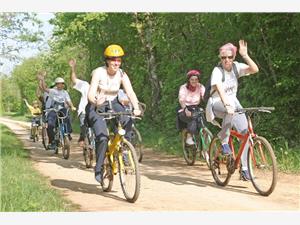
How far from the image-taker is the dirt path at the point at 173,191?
6.00 meters

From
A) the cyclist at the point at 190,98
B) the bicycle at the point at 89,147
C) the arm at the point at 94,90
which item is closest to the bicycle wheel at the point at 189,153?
the cyclist at the point at 190,98

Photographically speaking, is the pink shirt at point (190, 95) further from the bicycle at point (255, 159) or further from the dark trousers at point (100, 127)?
the dark trousers at point (100, 127)

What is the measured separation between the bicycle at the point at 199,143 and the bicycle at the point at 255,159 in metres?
1.78

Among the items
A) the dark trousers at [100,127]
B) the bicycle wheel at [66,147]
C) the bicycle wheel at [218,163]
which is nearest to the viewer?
the dark trousers at [100,127]

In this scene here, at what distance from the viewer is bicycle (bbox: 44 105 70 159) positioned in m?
11.0

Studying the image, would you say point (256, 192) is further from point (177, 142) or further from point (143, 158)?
point (177, 142)

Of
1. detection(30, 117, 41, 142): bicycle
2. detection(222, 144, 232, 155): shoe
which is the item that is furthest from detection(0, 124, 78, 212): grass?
detection(30, 117, 41, 142): bicycle

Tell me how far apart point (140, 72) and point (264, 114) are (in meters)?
5.74

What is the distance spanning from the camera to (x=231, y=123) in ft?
22.9

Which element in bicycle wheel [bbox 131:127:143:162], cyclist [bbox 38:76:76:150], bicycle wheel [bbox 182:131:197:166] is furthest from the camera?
cyclist [bbox 38:76:76:150]

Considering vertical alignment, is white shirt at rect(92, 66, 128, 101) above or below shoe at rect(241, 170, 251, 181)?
above

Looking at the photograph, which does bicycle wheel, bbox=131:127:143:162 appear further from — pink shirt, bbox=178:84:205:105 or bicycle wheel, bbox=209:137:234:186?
bicycle wheel, bbox=209:137:234:186

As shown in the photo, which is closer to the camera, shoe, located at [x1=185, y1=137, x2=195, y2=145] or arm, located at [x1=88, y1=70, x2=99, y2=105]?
arm, located at [x1=88, y1=70, x2=99, y2=105]

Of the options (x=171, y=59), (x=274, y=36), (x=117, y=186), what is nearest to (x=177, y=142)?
(x=171, y=59)
